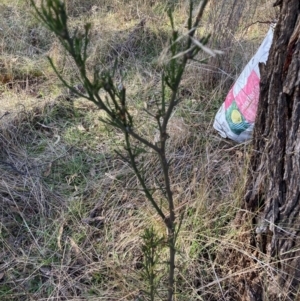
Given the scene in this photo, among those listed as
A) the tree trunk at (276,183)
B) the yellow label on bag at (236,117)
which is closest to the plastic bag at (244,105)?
the yellow label on bag at (236,117)

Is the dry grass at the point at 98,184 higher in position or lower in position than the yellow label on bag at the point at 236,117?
lower

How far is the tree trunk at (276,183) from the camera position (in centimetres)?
122

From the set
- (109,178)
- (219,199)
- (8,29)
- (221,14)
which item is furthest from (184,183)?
(8,29)

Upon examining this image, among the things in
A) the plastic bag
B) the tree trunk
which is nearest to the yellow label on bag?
the plastic bag

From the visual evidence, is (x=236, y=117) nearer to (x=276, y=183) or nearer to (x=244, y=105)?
(x=244, y=105)

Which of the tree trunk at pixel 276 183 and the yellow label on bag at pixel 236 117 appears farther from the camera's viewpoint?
the yellow label on bag at pixel 236 117

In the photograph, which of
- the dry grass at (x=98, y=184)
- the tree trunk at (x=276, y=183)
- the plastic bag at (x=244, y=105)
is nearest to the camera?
the tree trunk at (x=276, y=183)

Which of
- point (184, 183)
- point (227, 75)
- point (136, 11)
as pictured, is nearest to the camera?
point (184, 183)

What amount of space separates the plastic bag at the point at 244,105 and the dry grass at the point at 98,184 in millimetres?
93

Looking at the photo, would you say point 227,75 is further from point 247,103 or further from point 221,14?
point 247,103

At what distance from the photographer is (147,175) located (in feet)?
6.79

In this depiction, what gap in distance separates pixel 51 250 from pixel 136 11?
243cm

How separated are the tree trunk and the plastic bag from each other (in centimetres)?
52

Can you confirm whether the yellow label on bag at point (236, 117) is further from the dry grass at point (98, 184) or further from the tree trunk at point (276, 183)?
the tree trunk at point (276, 183)
